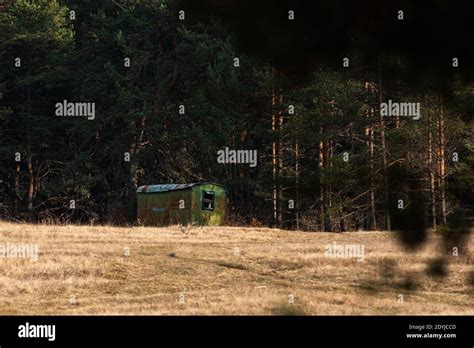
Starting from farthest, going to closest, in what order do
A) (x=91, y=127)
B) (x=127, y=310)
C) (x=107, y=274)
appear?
1. (x=91, y=127)
2. (x=107, y=274)
3. (x=127, y=310)

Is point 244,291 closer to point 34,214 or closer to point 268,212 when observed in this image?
point 268,212

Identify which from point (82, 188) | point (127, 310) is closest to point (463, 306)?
point (127, 310)

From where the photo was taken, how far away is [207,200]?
3050 cm

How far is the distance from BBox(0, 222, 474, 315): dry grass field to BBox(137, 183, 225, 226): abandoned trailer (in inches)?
382

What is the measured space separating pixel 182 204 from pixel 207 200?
46.6 inches

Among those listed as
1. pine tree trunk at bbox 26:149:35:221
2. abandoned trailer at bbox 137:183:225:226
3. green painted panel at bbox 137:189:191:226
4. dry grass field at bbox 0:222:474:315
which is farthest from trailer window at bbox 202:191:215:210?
pine tree trunk at bbox 26:149:35:221

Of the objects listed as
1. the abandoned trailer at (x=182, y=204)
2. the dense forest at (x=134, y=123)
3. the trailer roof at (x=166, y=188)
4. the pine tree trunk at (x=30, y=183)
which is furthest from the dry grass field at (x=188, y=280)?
the pine tree trunk at (x=30, y=183)

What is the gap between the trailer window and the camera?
30.4m

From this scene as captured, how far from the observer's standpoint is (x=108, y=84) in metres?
34.7

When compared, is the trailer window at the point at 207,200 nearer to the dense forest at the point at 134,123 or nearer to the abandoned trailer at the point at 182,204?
the abandoned trailer at the point at 182,204

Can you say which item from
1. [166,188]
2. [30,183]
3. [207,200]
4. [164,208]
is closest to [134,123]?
[166,188]

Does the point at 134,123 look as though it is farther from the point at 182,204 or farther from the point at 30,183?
the point at 30,183

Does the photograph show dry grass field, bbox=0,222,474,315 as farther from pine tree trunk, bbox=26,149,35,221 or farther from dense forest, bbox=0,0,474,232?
pine tree trunk, bbox=26,149,35,221
